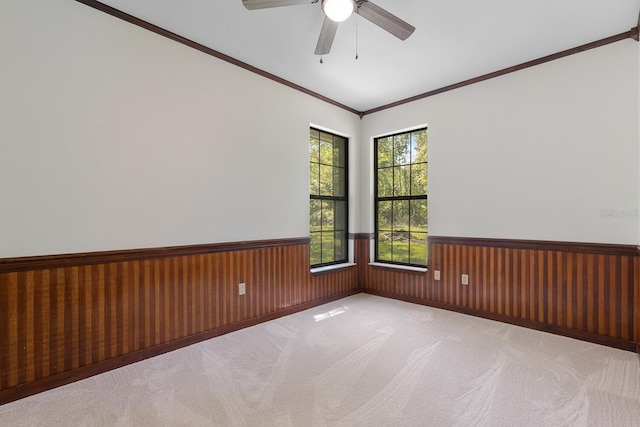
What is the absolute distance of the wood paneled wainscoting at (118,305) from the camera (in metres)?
2.02

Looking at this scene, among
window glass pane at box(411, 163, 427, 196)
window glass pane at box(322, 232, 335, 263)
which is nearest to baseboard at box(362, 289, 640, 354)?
window glass pane at box(322, 232, 335, 263)

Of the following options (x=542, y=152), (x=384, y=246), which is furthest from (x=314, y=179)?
(x=542, y=152)

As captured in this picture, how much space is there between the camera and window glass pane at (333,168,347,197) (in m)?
4.49

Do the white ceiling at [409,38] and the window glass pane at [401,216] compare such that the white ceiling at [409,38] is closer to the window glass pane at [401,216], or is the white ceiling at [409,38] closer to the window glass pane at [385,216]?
the window glass pane at [401,216]

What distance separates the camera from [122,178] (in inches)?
96.3

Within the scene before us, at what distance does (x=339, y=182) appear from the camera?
456 centimetres

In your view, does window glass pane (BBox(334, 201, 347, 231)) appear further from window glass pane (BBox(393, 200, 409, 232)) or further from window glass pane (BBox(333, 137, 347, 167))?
window glass pane (BBox(393, 200, 409, 232))

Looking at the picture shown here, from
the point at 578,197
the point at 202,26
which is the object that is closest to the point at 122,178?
the point at 202,26

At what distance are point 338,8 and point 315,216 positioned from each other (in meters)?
2.62

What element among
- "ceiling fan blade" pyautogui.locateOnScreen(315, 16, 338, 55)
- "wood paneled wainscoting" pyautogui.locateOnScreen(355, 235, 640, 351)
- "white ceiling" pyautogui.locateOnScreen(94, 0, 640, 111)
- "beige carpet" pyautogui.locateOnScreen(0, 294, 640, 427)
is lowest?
"beige carpet" pyautogui.locateOnScreen(0, 294, 640, 427)

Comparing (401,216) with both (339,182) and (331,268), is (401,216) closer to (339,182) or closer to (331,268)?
(339,182)

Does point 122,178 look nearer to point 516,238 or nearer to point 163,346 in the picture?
point 163,346

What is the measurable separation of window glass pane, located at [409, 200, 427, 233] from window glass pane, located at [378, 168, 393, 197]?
1.37ft

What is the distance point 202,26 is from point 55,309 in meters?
2.44
